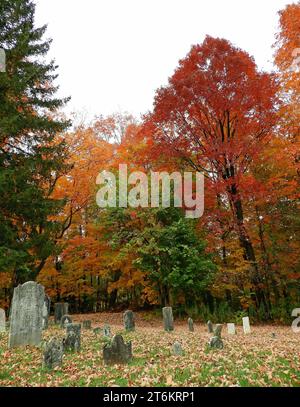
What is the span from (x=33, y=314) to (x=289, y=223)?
15147 millimetres

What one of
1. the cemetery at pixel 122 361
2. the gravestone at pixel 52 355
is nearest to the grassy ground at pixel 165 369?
the cemetery at pixel 122 361

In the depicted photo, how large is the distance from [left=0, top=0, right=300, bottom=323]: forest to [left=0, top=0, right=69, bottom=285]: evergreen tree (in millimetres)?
65

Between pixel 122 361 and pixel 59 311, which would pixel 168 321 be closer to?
pixel 59 311

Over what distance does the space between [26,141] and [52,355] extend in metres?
13.6

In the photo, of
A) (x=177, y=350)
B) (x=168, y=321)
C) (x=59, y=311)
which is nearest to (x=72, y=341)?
(x=177, y=350)

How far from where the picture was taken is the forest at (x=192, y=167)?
15.8 metres

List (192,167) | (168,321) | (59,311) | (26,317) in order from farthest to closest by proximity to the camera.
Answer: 1. (192,167)
2. (59,311)
3. (168,321)
4. (26,317)

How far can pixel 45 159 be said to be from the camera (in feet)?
56.2

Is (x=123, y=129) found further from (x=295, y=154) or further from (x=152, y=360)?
(x=152, y=360)

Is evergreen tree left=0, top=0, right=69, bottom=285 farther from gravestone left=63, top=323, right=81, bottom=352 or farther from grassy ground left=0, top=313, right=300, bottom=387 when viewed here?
grassy ground left=0, top=313, right=300, bottom=387

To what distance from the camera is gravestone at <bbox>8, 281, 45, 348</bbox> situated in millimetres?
9002

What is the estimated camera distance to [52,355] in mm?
6426

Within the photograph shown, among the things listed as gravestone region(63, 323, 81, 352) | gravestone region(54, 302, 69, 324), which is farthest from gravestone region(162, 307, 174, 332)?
gravestone region(63, 323, 81, 352)
